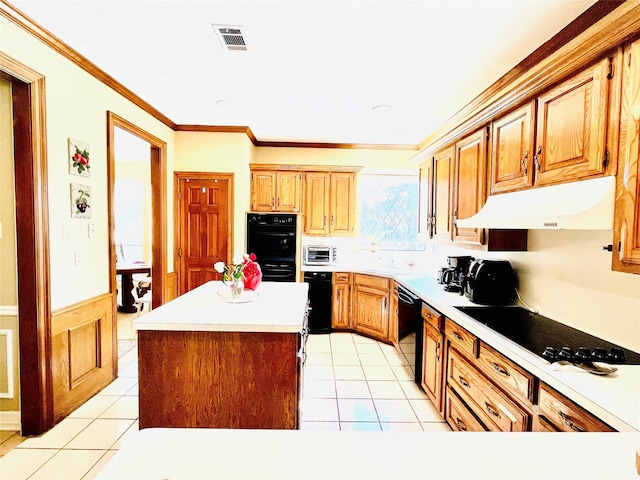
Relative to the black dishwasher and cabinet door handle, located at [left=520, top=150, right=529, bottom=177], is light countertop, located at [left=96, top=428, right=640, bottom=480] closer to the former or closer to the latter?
cabinet door handle, located at [left=520, top=150, right=529, bottom=177]

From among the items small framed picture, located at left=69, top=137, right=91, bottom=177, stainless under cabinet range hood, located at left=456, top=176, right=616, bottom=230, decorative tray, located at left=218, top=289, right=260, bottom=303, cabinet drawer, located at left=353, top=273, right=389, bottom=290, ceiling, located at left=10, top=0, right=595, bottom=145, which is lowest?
cabinet drawer, located at left=353, top=273, right=389, bottom=290

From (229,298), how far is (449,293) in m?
1.88

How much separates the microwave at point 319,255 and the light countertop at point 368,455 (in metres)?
3.64

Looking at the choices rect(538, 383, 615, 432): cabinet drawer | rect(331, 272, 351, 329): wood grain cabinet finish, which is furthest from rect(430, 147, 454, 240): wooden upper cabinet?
rect(538, 383, 615, 432): cabinet drawer

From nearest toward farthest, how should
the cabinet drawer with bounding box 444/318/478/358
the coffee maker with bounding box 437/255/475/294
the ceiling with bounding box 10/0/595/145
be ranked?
the ceiling with bounding box 10/0/595/145 < the cabinet drawer with bounding box 444/318/478/358 < the coffee maker with bounding box 437/255/475/294

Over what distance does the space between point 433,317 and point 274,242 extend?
7.55 feet

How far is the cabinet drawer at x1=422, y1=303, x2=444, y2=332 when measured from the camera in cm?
236

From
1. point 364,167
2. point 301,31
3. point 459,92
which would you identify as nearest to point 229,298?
point 301,31

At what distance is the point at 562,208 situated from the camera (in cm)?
142

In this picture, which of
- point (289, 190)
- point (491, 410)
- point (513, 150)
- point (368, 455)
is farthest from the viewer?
point (289, 190)

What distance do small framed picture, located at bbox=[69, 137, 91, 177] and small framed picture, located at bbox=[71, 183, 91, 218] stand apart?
0.34 ft

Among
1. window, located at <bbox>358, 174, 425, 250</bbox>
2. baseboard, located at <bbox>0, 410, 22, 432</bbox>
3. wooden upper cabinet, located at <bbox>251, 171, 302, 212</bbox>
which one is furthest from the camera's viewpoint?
window, located at <bbox>358, 174, 425, 250</bbox>

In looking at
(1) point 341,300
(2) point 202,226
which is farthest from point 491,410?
(2) point 202,226

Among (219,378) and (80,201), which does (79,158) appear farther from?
(219,378)
